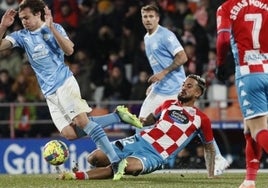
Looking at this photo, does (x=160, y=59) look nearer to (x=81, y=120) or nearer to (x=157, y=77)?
(x=157, y=77)

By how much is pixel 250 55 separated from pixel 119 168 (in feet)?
8.22

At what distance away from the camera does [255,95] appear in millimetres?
9141

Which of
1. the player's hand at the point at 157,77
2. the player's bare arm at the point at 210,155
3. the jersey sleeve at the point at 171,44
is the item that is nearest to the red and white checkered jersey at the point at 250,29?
the player's bare arm at the point at 210,155

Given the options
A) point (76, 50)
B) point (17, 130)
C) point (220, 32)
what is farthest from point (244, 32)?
point (76, 50)

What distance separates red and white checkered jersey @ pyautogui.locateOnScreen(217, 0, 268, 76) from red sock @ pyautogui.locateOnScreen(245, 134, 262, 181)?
74 cm

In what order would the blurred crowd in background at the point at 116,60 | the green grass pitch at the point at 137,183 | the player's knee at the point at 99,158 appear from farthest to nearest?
the blurred crowd in background at the point at 116,60 → the player's knee at the point at 99,158 → the green grass pitch at the point at 137,183

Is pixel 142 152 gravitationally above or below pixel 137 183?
above

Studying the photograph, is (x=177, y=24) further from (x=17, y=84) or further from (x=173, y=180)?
(x=173, y=180)

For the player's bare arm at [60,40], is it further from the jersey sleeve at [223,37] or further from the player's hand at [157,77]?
the jersey sleeve at [223,37]

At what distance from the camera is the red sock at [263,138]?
908 centimetres

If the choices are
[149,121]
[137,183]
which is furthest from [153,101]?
[137,183]

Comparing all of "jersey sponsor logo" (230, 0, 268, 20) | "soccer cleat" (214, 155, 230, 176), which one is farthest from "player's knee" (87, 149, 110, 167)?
"jersey sponsor logo" (230, 0, 268, 20)

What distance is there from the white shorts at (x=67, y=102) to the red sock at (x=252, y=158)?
8.78ft

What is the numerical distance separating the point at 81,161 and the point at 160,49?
4725mm
